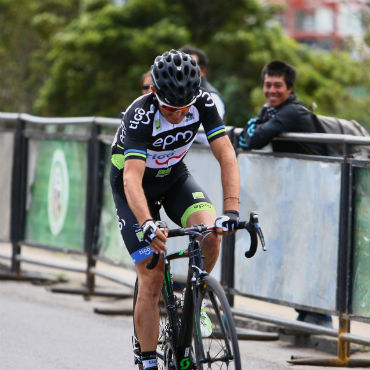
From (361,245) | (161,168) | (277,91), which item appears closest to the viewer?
(161,168)

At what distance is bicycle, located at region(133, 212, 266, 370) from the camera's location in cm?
479

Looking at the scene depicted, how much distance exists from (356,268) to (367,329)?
1.57 feet

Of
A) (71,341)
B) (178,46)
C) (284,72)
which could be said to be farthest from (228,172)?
(178,46)

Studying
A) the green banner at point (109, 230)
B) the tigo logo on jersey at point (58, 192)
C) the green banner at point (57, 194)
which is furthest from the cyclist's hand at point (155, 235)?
the tigo logo on jersey at point (58, 192)

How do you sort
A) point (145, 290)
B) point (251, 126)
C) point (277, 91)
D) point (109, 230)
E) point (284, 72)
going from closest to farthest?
point (145, 290), point (251, 126), point (277, 91), point (284, 72), point (109, 230)

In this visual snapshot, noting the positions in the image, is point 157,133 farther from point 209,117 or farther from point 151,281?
point 151,281

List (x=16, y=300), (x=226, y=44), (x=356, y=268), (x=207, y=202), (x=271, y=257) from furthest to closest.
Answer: (x=226, y=44)
(x=16, y=300)
(x=271, y=257)
(x=356, y=268)
(x=207, y=202)

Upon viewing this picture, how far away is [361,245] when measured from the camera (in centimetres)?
707

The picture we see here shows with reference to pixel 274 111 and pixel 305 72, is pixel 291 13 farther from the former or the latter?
pixel 274 111

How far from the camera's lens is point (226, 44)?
30.5 metres

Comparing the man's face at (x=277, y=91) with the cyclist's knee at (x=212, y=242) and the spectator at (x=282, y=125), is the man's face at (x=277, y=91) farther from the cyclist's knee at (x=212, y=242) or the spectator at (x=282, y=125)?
the cyclist's knee at (x=212, y=242)

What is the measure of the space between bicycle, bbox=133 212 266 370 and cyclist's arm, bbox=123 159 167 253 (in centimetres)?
9

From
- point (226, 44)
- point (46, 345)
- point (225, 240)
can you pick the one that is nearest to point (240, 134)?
point (225, 240)

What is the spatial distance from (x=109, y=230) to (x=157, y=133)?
440cm
